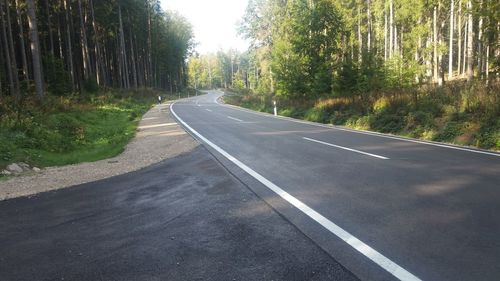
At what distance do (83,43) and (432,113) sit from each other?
31.0 meters

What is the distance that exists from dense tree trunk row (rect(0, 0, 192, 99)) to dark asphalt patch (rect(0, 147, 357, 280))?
54.8 ft

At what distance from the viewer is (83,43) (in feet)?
114

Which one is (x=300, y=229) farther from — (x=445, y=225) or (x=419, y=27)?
(x=419, y=27)

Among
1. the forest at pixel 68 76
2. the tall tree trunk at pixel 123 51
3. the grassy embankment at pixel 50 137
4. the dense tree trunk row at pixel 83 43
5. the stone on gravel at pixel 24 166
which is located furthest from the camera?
the tall tree trunk at pixel 123 51

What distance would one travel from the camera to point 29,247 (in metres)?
4.52

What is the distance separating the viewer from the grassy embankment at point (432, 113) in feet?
39.1

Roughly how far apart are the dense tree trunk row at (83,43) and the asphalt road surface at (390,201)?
17327 millimetres

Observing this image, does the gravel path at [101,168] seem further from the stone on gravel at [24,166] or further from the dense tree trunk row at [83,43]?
the dense tree trunk row at [83,43]

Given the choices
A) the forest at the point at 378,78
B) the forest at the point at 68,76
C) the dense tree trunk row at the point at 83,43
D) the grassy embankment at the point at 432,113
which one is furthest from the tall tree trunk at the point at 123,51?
the grassy embankment at the point at 432,113

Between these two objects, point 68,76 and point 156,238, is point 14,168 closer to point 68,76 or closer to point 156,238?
point 156,238

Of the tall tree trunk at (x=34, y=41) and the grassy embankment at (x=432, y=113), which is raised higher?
the tall tree trunk at (x=34, y=41)

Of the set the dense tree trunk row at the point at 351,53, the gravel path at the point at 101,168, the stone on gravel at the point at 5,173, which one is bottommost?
the gravel path at the point at 101,168

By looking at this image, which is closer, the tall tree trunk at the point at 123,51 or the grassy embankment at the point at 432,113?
the grassy embankment at the point at 432,113

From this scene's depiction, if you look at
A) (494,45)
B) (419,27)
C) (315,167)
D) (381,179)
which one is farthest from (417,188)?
(419,27)
